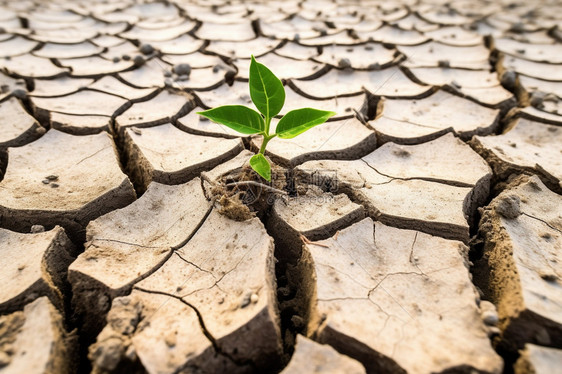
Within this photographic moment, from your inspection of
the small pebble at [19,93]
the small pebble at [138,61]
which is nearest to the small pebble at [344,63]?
the small pebble at [138,61]

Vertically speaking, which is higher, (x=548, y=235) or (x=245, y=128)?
(x=245, y=128)

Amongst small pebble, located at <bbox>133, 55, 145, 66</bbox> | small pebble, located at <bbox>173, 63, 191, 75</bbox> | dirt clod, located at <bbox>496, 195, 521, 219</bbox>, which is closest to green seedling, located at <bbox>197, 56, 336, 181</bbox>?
dirt clod, located at <bbox>496, 195, 521, 219</bbox>

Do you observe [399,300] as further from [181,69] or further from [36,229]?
[181,69]

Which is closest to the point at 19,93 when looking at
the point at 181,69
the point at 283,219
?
the point at 181,69

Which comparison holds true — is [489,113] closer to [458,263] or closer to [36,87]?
[458,263]

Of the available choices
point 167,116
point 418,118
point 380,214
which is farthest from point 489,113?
point 167,116

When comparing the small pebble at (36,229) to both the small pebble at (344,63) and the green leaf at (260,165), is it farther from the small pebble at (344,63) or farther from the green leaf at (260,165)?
the small pebble at (344,63)
